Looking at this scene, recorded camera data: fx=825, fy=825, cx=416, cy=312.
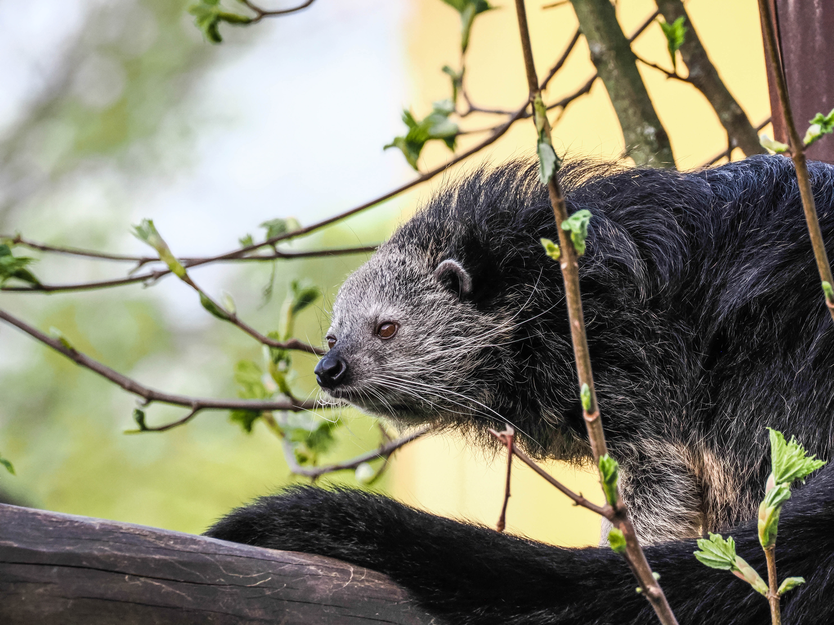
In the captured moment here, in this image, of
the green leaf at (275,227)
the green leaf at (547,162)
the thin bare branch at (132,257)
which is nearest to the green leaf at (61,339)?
the thin bare branch at (132,257)

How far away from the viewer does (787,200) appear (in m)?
1.05

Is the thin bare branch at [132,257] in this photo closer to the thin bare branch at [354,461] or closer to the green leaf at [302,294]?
the green leaf at [302,294]

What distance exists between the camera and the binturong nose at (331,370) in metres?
1.22

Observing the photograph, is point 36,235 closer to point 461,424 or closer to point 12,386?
point 12,386

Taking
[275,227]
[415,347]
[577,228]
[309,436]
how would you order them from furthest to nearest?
[309,436]
[275,227]
[415,347]
[577,228]

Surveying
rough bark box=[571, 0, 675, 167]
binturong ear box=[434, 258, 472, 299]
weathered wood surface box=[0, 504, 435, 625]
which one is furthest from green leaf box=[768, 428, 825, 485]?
rough bark box=[571, 0, 675, 167]

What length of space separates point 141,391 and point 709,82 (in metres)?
1.03

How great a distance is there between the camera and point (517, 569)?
769mm

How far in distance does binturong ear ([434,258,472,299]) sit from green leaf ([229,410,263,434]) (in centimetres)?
46

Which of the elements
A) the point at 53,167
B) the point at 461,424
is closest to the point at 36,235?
Result: the point at 53,167

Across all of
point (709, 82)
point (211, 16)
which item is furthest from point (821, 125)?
point (211, 16)

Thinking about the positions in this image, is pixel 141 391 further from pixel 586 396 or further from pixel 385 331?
pixel 586 396

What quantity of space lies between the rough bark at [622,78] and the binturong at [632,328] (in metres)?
0.14

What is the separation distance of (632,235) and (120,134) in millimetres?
4181
